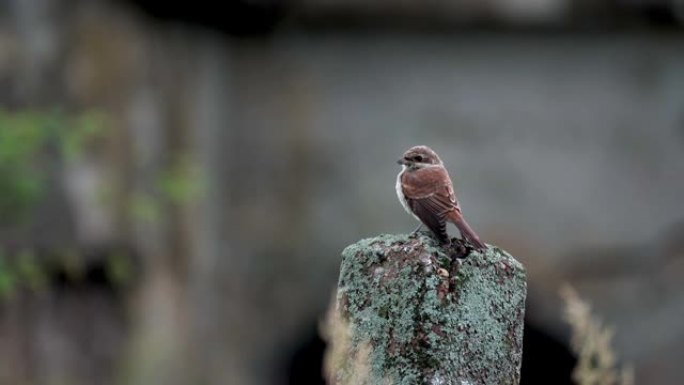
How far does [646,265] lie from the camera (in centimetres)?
1168

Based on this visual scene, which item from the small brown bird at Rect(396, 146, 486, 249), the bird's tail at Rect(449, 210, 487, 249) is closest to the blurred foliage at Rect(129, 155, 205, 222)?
the small brown bird at Rect(396, 146, 486, 249)

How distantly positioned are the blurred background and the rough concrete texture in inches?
290

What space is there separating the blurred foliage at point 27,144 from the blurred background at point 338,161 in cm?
82

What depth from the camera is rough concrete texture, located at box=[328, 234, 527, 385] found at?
358cm

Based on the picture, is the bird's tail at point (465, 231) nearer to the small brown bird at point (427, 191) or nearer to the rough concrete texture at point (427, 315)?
the small brown bird at point (427, 191)

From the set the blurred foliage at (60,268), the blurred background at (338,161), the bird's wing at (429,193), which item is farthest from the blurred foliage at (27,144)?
the bird's wing at (429,193)

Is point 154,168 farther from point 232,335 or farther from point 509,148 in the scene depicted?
point 509,148

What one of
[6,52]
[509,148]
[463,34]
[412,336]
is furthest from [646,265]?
[412,336]

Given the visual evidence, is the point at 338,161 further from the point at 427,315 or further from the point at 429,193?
the point at 427,315

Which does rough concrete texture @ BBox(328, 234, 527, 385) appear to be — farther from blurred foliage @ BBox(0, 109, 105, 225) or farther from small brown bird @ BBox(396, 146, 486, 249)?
blurred foliage @ BBox(0, 109, 105, 225)

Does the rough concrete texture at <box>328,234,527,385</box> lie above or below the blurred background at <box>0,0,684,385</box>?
above

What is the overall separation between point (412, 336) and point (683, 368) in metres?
8.49

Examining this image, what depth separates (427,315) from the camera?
3594mm

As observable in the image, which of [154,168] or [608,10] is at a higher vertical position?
[608,10]
